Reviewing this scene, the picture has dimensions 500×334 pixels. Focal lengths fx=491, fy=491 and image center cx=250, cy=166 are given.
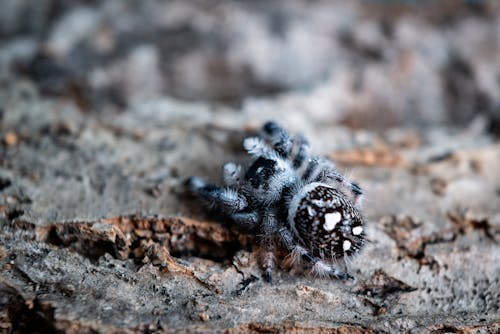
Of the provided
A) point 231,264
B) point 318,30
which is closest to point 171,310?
point 231,264

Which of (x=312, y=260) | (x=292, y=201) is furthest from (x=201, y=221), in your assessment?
(x=312, y=260)

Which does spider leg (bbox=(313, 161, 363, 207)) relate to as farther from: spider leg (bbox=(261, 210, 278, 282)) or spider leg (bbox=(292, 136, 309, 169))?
spider leg (bbox=(261, 210, 278, 282))

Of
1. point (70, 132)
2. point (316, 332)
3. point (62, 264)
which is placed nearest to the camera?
point (316, 332)

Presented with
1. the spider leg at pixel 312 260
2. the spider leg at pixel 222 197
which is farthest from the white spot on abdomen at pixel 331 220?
the spider leg at pixel 222 197

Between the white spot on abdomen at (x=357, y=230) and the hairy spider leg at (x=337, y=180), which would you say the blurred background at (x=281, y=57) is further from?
the white spot on abdomen at (x=357, y=230)

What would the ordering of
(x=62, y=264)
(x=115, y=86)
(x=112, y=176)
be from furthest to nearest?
(x=115, y=86)
(x=112, y=176)
(x=62, y=264)

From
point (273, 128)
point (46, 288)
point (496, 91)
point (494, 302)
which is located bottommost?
point (46, 288)

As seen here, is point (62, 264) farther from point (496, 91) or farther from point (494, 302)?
point (496, 91)

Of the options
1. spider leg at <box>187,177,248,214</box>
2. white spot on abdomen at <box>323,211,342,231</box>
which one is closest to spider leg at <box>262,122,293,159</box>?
spider leg at <box>187,177,248,214</box>
